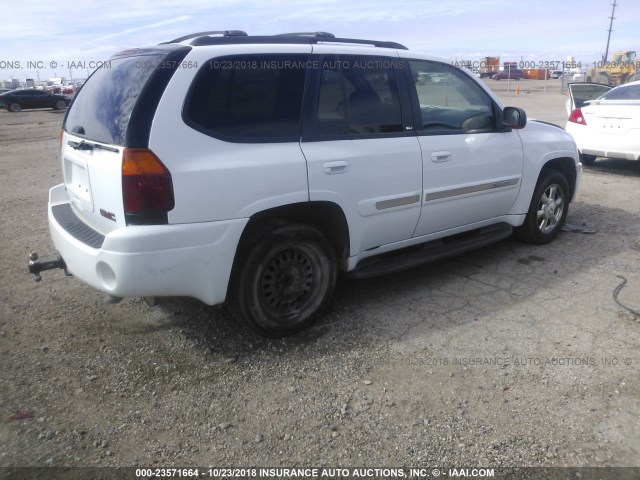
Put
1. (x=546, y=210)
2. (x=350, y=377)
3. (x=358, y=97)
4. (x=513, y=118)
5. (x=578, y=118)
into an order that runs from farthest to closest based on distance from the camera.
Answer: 1. (x=578, y=118)
2. (x=546, y=210)
3. (x=513, y=118)
4. (x=358, y=97)
5. (x=350, y=377)

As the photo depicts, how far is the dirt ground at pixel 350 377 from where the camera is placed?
2.63 meters

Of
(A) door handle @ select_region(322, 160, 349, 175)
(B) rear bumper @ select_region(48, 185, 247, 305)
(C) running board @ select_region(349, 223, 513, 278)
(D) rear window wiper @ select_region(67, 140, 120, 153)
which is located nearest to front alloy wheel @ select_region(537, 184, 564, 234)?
(C) running board @ select_region(349, 223, 513, 278)

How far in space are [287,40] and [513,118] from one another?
2.17 m

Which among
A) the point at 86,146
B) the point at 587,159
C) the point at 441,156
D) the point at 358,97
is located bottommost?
the point at 587,159

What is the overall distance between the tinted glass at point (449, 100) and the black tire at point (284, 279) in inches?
53.3

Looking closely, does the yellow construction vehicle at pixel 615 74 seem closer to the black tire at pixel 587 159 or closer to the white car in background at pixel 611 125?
the black tire at pixel 587 159

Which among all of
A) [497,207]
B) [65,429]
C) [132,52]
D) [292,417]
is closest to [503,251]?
[497,207]

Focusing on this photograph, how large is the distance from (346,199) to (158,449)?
6.25 ft

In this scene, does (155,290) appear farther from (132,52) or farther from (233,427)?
(132,52)

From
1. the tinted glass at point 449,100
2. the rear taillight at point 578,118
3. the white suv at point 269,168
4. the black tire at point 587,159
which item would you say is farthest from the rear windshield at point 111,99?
the black tire at point 587,159

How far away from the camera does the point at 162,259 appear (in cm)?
298

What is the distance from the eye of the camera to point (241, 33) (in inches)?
144

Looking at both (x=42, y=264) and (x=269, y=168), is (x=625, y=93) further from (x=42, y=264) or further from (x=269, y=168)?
(x=42, y=264)

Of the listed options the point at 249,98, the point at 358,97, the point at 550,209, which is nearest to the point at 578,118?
the point at 550,209
